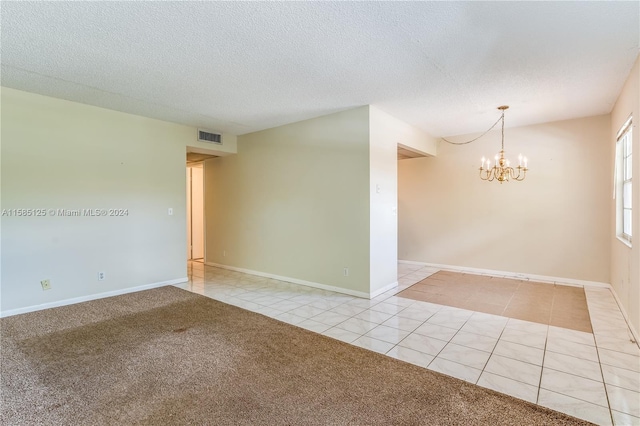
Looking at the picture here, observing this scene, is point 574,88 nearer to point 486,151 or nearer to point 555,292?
point 486,151

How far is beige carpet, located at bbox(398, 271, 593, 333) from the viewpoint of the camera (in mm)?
3521

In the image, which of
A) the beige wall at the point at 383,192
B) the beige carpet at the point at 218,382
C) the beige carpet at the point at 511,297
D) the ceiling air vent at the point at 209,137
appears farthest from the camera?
the ceiling air vent at the point at 209,137

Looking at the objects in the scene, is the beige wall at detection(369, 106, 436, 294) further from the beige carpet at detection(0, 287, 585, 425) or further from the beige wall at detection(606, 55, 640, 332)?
the beige wall at detection(606, 55, 640, 332)

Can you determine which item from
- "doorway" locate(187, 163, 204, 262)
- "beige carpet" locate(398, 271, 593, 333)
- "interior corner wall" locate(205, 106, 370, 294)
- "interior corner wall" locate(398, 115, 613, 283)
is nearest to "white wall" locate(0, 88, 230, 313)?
"interior corner wall" locate(205, 106, 370, 294)

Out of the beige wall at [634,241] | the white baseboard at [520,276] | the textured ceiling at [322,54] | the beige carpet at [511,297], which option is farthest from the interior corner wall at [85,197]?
the beige wall at [634,241]

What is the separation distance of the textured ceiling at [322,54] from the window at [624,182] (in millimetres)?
578

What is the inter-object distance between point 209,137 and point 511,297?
18.2 ft

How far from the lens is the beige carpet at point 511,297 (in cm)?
352

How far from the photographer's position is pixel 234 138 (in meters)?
6.02

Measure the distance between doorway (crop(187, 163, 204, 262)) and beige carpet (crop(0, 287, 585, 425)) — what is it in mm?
4431

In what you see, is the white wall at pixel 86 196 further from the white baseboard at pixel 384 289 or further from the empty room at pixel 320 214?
the white baseboard at pixel 384 289

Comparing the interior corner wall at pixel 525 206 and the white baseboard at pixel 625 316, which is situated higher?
the interior corner wall at pixel 525 206

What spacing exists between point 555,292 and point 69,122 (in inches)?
284

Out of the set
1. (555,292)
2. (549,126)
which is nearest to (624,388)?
(555,292)
